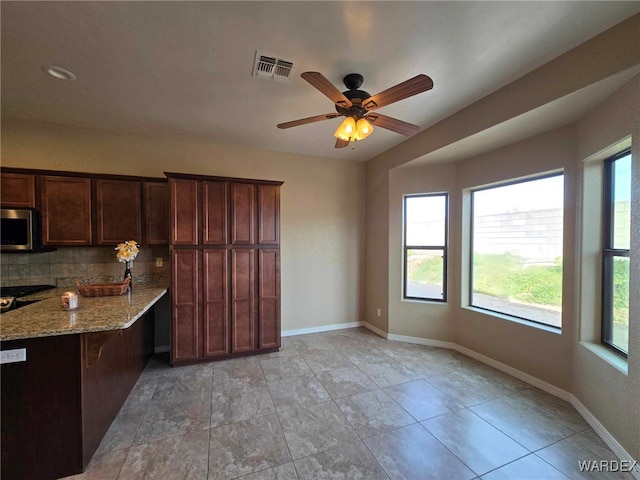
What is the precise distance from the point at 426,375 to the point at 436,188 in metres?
2.42

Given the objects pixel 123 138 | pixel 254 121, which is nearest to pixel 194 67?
pixel 254 121

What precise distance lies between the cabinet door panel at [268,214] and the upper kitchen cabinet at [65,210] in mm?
1910

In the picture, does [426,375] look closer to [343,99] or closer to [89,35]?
[343,99]

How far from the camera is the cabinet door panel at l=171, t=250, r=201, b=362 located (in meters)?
3.06

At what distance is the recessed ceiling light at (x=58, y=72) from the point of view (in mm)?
2094

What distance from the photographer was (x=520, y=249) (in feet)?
9.73

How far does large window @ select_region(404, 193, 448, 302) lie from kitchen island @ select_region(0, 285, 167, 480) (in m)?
3.48

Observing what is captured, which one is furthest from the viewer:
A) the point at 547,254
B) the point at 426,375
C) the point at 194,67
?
the point at 426,375

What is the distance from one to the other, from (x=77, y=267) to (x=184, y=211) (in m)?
1.50

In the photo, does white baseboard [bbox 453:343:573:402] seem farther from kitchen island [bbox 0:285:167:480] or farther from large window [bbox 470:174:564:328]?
kitchen island [bbox 0:285:167:480]

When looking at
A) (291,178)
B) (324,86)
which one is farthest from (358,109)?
(291,178)

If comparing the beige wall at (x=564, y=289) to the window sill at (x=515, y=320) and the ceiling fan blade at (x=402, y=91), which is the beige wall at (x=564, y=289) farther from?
the ceiling fan blade at (x=402, y=91)

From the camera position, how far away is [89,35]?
177 centimetres

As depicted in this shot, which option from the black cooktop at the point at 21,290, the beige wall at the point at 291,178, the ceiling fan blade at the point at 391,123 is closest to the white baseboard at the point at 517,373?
the beige wall at the point at 291,178
